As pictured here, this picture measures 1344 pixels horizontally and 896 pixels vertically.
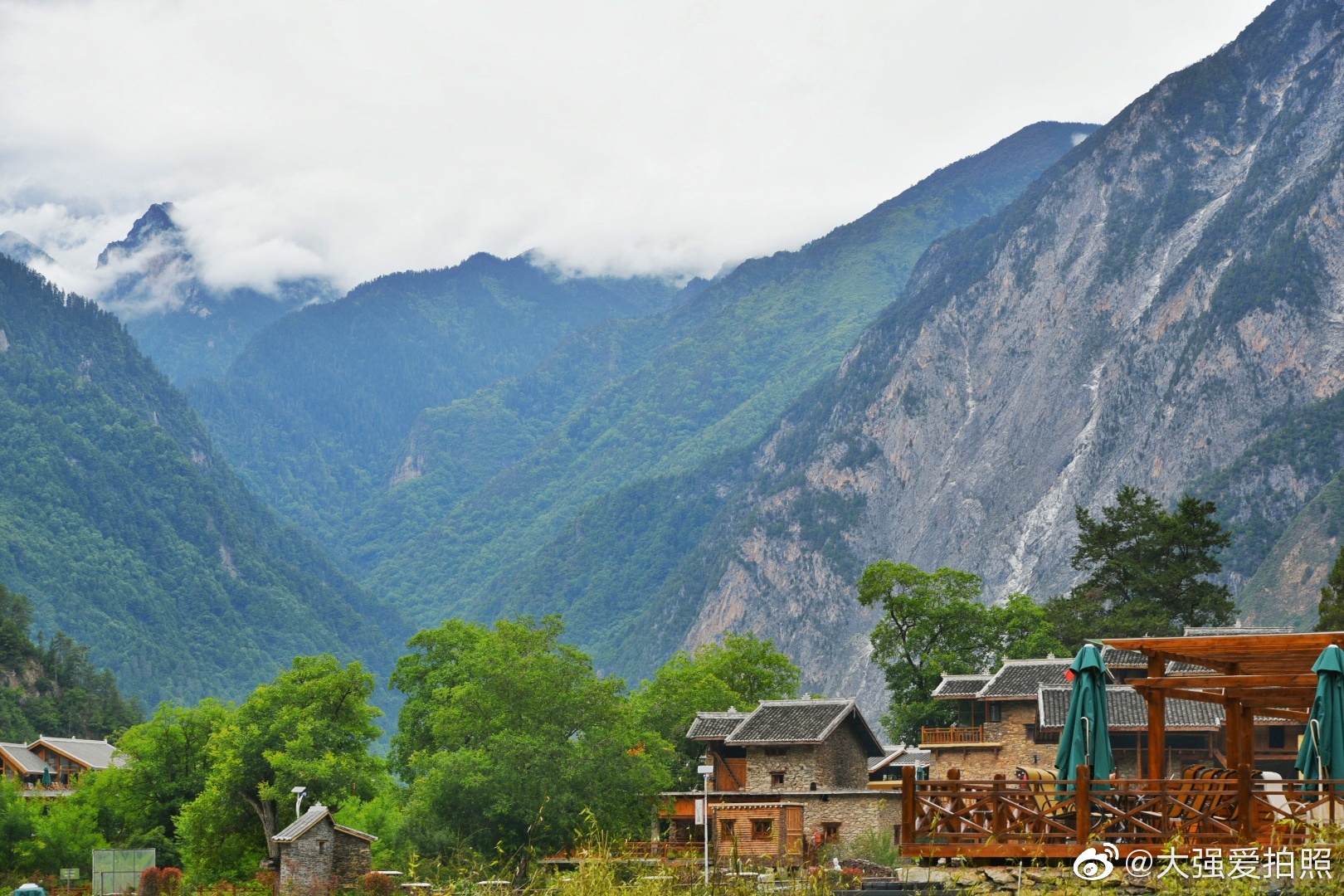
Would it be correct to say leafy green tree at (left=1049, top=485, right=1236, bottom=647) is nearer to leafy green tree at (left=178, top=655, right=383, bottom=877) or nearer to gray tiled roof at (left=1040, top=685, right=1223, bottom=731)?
gray tiled roof at (left=1040, top=685, right=1223, bottom=731)

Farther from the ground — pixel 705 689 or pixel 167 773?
pixel 705 689

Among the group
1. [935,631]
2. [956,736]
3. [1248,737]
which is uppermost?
[935,631]

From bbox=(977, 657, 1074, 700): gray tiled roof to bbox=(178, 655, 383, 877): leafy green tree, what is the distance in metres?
27.5

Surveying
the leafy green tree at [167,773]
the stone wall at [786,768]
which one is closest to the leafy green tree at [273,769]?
the leafy green tree at [167,773]

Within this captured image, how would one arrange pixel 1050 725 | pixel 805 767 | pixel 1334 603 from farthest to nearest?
1. pixel 1334 603
2. pixel 805 767
3. pixel 1050 725

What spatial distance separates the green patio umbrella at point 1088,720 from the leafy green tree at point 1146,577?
6092 cm

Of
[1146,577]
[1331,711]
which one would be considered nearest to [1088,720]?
[1331,711]

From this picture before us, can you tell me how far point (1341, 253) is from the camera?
181250 mm

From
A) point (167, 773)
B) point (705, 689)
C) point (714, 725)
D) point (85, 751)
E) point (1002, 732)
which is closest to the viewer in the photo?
point (714, 725)

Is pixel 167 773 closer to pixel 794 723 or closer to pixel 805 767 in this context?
pixel 794 723

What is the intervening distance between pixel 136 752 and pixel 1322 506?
109 m

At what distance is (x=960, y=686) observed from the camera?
236 feet

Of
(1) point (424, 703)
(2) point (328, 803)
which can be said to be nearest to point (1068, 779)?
(2) point (328, 803)

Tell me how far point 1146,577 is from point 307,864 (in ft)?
177
